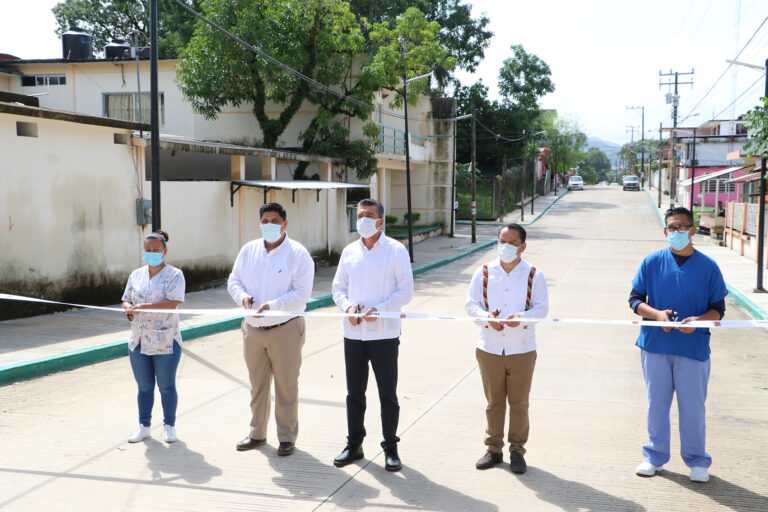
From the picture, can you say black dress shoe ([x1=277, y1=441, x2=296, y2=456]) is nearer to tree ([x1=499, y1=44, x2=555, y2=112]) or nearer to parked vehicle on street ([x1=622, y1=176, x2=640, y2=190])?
tree ([x1=499, y1=44, x2=555, y2=112])

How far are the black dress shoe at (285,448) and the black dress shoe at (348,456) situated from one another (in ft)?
1.35

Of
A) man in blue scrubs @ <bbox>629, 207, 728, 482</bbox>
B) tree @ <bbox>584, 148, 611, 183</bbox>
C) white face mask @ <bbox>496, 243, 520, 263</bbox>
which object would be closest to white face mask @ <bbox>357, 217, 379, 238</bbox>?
white face mask @ <bbox>496, 243, 520, 263</bbox>

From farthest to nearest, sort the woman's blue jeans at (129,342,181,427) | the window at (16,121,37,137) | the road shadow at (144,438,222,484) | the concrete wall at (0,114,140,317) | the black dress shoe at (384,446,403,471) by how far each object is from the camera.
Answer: the window at (16,121,37,137), the concrete wall at (0,114,140,317), the woman's blue jeans at (129,342,181,427), the black dress shoe at (384,446,403,471), the road shadow at (144,438,222,484)

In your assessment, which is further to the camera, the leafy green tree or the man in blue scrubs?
the leafy green tree

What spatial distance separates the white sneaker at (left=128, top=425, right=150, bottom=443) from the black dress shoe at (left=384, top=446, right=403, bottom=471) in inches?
80.0

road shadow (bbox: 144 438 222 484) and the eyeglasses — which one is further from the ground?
the eyeglasses

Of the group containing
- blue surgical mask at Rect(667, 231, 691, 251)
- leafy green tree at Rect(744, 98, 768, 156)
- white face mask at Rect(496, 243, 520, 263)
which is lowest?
white face mask at Rect(496, 243, 520, 263)

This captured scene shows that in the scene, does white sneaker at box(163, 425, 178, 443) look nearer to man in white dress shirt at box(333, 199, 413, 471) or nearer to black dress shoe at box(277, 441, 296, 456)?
black dress shoe at box(277, 441, 296, 456)

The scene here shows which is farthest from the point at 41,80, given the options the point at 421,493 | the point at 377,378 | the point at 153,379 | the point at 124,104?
the point at 421,493

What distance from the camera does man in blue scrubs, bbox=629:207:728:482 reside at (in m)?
4.83

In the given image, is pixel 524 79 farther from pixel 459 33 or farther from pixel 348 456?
pixel 348 456

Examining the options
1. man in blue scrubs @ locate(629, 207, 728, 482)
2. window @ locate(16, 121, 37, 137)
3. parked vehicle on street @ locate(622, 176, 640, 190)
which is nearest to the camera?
man in blue scrubs @ locate(629, 207, 728, 482)

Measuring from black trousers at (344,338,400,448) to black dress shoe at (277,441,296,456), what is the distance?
1.60 feet

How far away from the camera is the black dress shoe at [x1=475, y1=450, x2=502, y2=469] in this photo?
511 cm
